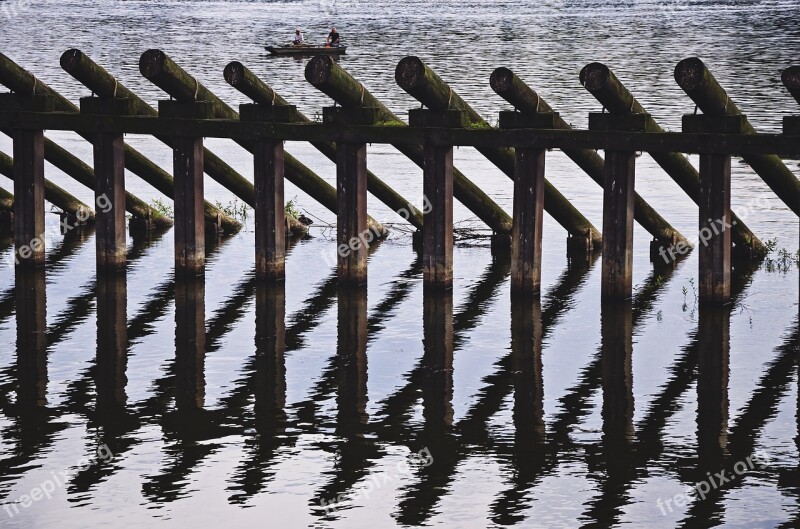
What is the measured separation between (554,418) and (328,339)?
13.1 feet

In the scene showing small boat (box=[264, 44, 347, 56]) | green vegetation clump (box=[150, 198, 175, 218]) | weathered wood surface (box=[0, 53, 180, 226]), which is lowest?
small boat (box=[264, 44, 347, 56])

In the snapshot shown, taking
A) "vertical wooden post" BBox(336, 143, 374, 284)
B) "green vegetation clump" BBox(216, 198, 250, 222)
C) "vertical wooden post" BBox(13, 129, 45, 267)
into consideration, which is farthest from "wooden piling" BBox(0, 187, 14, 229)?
"vertical wooden post" BBox(336, 143, 374, 284)

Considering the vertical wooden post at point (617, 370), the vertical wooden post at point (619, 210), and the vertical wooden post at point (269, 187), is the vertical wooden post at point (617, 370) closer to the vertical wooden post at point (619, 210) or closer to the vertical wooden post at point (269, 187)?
the vertical wooden post at point (619, 210)

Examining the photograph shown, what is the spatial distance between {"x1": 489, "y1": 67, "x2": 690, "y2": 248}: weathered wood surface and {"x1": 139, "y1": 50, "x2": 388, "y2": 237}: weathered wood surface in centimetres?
356

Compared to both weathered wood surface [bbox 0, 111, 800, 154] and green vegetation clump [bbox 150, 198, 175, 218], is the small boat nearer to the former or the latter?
green vegetation clump [bbox 150, 198, 175, 218]

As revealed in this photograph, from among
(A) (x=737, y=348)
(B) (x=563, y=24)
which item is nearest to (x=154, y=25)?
(B) (x=563, y=24)

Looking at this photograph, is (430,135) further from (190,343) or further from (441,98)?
(190,343)

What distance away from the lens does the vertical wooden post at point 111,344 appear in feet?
48.6

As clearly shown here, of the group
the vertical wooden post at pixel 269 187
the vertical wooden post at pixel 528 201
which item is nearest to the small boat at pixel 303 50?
the vertical wooden post at pixel 269 187

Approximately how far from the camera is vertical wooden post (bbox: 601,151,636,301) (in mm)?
17422

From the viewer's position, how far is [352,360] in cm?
1655

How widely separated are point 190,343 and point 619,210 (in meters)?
5.18

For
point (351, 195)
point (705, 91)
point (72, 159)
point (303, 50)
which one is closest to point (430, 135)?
point (351, 195)

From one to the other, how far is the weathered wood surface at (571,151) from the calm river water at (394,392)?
678mm
